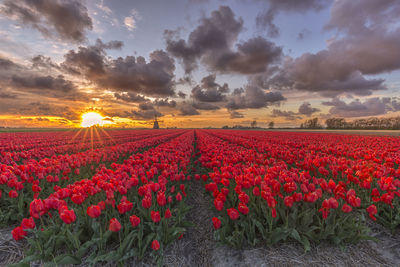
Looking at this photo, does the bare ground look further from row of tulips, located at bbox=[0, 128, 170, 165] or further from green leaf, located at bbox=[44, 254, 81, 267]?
row of tulips, located at bbox=[0, 128, 170, 165]

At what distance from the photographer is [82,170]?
22.1 ft

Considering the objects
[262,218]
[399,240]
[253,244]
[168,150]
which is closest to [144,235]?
[253,244]

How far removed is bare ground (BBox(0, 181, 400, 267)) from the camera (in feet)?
9.20

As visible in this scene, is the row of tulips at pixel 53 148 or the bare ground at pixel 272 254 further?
the row of tulips at pixel 53 148

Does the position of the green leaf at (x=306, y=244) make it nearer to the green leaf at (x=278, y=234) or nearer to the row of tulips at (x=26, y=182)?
the green leaf at (x=278, y=234)

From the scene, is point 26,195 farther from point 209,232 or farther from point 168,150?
point 168,150

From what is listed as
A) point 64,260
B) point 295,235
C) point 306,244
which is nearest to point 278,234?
point 295,235

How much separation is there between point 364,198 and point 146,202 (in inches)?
192

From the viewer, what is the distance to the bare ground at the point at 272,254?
9.20 ft

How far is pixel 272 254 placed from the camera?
2891 millimetres

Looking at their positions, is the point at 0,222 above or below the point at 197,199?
above

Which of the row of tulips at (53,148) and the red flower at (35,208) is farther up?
the red flower at (35,208)

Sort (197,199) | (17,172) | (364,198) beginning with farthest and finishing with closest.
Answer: (197,199), (17,172), (364,198)

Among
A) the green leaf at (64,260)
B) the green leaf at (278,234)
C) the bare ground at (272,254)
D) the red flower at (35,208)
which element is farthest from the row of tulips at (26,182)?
the green leaf at (278,234)
